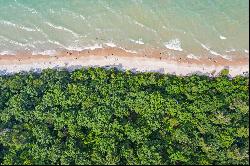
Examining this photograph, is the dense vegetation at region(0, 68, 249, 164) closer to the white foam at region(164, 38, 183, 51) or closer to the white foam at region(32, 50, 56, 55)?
the white foam at region(164, 38, 183, 51)

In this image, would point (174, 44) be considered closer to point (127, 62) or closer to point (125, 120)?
point (127, 62)

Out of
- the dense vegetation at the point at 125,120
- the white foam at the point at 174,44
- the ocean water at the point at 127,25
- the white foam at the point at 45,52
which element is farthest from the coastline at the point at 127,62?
the dense vegetation at the point at 125,120

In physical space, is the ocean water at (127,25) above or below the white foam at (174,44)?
above

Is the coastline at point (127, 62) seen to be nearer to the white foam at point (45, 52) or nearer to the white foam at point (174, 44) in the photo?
the white foam at point (45, 52)

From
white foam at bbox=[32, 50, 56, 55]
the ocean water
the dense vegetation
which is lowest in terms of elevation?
the dense vegetation

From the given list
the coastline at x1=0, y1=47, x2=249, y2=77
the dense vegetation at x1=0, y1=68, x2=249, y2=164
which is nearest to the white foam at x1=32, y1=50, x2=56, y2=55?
the coastline at x1=0, y1=47, x2=249, y2=77

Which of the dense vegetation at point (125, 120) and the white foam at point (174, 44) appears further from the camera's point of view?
the white foam at point (174, 44)

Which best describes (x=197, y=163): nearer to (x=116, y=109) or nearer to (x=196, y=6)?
(x=116, y=109)

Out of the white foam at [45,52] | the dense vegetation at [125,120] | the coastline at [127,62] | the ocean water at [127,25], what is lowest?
the dense vegetation at [125,120]
